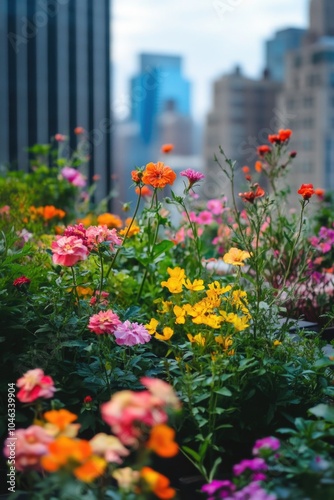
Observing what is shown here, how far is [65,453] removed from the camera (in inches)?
30.1

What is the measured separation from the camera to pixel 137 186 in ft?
5.78

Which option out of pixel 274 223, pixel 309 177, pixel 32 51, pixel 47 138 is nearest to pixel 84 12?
pixel 32 51

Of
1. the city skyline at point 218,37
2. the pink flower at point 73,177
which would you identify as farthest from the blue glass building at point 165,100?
the pink flower at point 73,177

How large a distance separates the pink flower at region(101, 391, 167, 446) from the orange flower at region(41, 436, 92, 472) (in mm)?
41

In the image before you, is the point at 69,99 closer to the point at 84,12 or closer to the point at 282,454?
the point at 84,12

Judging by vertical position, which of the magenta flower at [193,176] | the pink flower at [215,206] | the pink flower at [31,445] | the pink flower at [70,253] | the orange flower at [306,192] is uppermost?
the magenta flower at [193,176]

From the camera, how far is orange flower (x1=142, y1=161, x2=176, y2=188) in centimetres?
163

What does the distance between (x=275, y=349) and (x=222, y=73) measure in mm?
53059

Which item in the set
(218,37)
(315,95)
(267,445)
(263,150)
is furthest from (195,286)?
(218,37)

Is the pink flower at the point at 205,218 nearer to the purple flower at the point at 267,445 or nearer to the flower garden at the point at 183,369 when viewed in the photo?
the flower garden at the point at 183,369

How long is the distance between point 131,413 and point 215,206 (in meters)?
1.99

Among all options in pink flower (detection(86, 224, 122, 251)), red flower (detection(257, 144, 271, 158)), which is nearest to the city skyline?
red flower (detection(257, 144, 271, 158))

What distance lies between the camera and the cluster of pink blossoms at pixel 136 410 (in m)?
0.76

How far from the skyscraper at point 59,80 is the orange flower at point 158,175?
27042 millimetres
